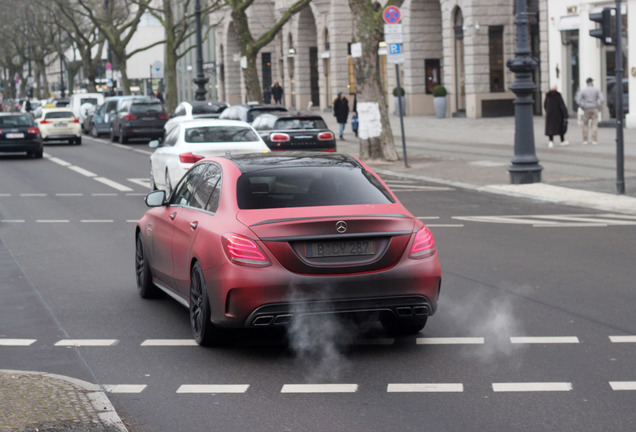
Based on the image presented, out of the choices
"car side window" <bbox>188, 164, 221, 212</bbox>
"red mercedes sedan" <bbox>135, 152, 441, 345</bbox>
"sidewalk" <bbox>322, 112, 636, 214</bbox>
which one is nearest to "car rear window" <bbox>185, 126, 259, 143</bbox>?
"sidewalk" <bbox>322, 112, 636, 214</bbox>

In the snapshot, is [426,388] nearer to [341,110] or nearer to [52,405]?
[52,405]

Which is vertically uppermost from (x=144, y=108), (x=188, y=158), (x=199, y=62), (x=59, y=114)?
(x=199, y=62)

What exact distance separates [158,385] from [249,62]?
36936mm

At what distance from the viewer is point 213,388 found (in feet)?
22.3

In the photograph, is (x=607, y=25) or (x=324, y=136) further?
(x=324, y=136)

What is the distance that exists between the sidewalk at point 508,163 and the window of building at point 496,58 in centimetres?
618

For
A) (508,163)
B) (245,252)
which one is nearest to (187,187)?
(245,252)

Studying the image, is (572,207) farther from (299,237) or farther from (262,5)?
(262,5)

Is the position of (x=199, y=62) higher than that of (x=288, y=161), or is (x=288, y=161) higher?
(x=199, y=62)

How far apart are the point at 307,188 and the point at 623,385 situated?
8.54 feet

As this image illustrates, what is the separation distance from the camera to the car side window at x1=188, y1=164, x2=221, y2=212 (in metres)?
8.43

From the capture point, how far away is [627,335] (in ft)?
26.2

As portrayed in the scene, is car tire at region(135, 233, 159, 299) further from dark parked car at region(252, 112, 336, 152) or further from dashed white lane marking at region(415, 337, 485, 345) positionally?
dark parked car at region(252, 112, 336, 152)

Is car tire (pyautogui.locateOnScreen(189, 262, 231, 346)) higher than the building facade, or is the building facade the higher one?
the building facade
